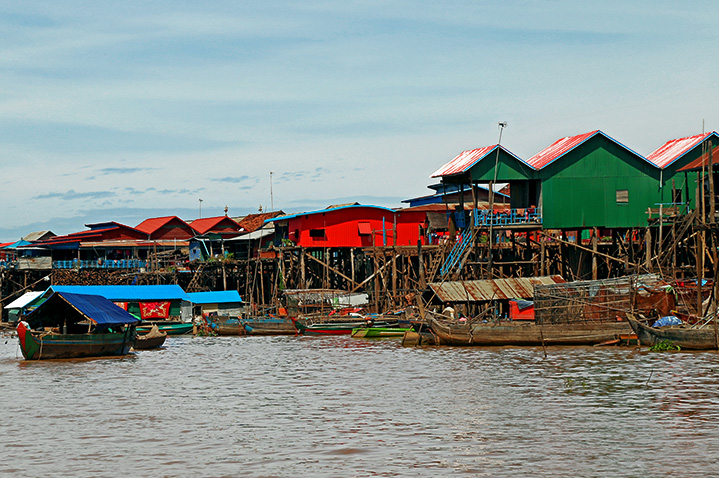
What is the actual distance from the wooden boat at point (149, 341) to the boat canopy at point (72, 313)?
4.88 meters

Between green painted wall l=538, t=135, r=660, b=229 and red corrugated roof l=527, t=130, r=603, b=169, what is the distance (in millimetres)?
323

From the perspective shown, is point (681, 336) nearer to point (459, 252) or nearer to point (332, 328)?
point (459, 252)

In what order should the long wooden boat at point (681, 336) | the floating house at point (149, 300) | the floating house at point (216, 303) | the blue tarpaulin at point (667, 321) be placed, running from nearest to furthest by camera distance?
1. the long wooden boat at point (681, 336)
2. the blue tarpaulin at point (667, 321)
3. the floating house at point (149, 300)
4. the floating house at point (216, 303)

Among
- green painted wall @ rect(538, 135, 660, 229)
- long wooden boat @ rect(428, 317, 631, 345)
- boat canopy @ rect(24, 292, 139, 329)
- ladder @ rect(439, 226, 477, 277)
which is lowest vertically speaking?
long wooden boat @ rect(428, 317, 631, 345)

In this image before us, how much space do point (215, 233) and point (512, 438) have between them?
218 ft

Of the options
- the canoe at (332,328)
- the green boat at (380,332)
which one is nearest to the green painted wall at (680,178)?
the green boat at (380,332)

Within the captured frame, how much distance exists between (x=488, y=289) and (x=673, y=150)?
51.0ft

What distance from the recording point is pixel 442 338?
127 ft

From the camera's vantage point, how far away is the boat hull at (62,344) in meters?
35.7

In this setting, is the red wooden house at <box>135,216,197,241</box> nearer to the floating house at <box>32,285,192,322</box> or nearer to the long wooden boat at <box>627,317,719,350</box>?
the floating house at <box>32,285,192,322</box>

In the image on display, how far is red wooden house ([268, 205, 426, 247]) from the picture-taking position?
64.4 metres

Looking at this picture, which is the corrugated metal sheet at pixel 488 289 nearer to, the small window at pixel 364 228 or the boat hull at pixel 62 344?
the boat hull at pixel 62 344

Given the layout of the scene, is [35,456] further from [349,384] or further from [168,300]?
[168,300]

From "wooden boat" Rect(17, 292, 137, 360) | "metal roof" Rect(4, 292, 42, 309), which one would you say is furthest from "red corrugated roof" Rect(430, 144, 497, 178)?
"metal roof" Rect(4, 292, 42, 309)
